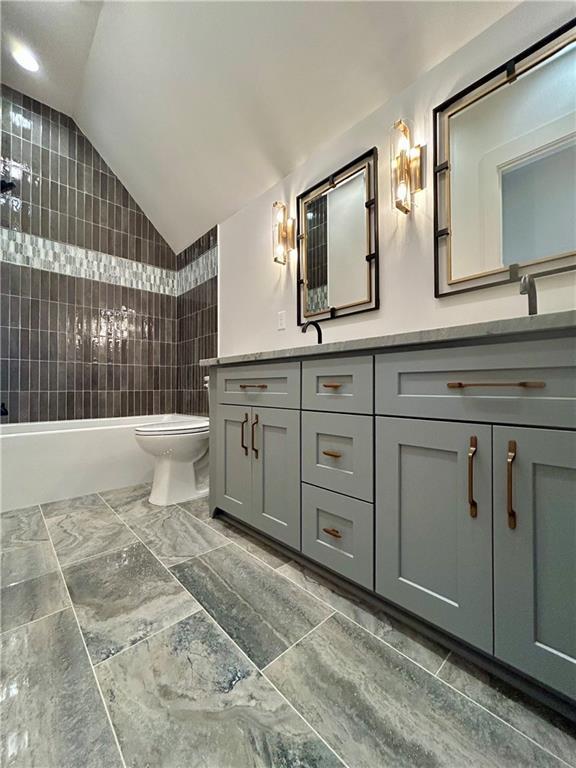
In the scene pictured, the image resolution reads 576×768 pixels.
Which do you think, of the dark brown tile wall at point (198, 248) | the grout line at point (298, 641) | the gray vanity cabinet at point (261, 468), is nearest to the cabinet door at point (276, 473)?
the gray vanity cabinet at point (261, 468)

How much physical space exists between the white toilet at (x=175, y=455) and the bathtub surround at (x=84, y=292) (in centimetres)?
72

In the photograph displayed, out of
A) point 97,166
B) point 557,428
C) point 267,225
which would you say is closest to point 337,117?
point 267,225

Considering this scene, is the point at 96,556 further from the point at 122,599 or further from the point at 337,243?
the point at 337,243

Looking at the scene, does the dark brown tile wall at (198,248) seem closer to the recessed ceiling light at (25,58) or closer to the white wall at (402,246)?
the white wall at (402,246)

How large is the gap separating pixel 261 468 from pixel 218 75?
6.79ft

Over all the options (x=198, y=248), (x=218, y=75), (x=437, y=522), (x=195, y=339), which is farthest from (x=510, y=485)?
(x=198, y=248)

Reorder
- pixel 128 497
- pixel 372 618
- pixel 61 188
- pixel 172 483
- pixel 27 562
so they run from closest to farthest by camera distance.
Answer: pixel 372 618, pixel 27 562, pixel 172 483, pixel 128 497, pixel 61 188

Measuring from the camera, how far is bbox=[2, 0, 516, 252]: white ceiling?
1.34 metres

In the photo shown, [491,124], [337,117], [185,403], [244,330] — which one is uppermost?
[337,117]

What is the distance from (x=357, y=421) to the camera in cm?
106

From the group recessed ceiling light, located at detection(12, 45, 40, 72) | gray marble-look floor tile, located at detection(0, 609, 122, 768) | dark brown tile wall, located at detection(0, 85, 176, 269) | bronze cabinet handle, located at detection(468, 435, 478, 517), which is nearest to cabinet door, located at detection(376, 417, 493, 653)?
bronze cabinet handle, located at detection(468, 435, 478, 517)

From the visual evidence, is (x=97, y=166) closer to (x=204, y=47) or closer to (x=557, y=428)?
(x=204, y=47)

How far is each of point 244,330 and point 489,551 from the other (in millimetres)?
1898

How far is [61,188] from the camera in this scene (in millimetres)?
2518
